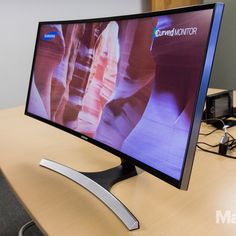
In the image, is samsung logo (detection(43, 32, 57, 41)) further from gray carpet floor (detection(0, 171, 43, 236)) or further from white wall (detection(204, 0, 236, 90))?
white wall (detection(204, 0, 236, 90))

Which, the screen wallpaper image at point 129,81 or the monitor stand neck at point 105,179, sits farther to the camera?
the monitor stand neck at point 105,179

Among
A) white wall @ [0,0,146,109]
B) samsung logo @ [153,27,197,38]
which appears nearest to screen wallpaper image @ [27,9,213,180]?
samsung logo @ [153,27,197,38]

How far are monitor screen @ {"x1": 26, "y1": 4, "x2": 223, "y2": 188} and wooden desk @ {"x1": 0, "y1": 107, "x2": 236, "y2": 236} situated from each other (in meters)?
0.13

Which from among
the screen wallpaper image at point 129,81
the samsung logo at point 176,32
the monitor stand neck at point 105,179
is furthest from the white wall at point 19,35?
the samsung logo at point 176,32

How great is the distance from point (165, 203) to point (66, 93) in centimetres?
48

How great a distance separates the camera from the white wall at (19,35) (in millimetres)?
2328

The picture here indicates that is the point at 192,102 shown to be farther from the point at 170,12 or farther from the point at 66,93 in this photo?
the point at 66,93

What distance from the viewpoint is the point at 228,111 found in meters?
1.43

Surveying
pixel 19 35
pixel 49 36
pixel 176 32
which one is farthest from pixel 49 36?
pixel 19 35

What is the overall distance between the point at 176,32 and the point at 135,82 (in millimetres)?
171

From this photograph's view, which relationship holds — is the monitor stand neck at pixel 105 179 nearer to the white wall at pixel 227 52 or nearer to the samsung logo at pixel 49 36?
the samsung logo at pixel 49 36

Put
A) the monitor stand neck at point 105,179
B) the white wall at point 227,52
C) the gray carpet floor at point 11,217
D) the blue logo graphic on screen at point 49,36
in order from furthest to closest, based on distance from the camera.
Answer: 1. the white wall at point 227,52
2. the gray carpet floor at point 11,217
3. the blue logo graphic on screen at point 49,36
4. the monitor stand neck at point 105,179

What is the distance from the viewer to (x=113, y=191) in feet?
2.81

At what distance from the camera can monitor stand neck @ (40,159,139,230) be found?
0.75 meters
